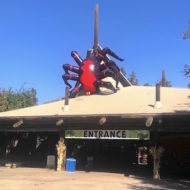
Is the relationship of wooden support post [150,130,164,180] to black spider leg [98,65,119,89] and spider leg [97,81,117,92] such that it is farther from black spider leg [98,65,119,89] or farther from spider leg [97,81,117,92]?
spider leg [97,81,117,92]

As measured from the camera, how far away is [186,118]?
18.3m

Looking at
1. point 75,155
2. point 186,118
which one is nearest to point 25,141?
point 75,155

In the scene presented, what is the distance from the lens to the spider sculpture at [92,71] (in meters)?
26.2

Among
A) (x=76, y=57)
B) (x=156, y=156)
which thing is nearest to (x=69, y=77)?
(x=76, y=57)

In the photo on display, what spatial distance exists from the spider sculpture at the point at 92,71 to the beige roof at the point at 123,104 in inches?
26.4

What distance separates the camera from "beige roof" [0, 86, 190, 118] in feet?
68.2

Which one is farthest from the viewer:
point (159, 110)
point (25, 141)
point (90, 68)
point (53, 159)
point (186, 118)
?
point (25, 141)

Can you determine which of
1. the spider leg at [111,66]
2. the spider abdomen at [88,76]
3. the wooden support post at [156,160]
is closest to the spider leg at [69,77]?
the spider abdomen at [88,76]

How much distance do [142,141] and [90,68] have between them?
224 inches

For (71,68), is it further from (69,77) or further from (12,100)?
(12,100)

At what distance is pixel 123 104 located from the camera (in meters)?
22.9

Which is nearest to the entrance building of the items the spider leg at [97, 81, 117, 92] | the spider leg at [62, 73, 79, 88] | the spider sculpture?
the spider leg at [97, 81, 117, 92]

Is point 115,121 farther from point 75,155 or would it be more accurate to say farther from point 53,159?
point 75,155

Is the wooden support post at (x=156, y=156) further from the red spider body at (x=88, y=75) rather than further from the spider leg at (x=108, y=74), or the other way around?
the red spider body at (x=88, y=75)
